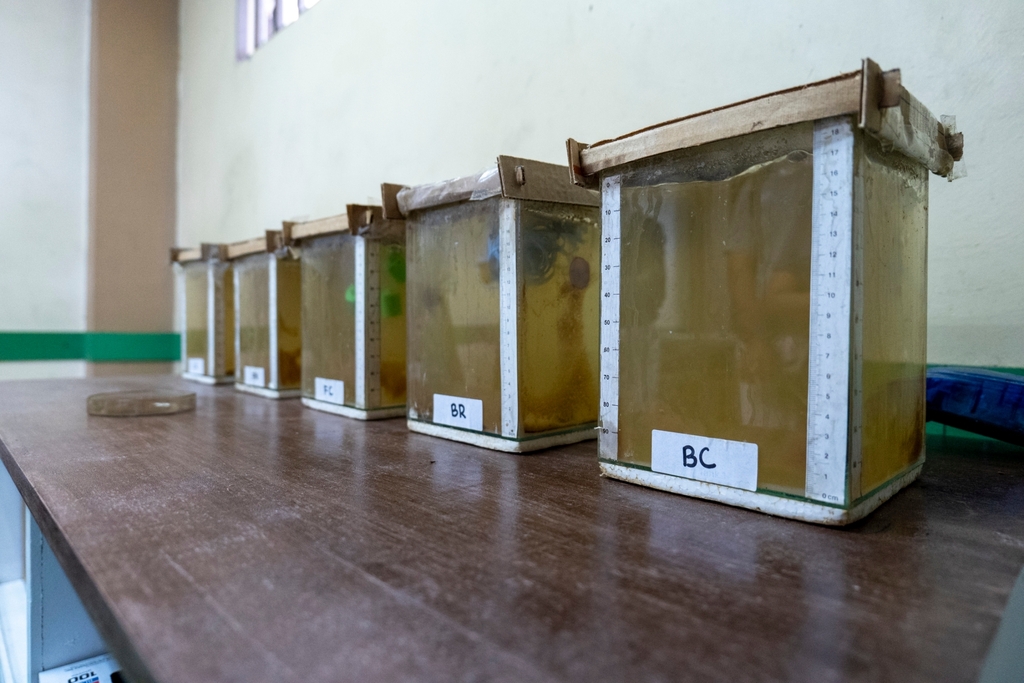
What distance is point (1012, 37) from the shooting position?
0.75 m

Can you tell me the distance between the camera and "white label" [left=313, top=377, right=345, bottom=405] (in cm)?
108

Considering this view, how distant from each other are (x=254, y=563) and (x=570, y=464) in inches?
15.2

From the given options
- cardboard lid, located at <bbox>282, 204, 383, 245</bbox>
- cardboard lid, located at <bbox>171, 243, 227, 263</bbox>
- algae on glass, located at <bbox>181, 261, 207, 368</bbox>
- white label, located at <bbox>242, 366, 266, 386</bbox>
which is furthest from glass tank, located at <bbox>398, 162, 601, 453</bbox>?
algae on glass, located at <bbox>181, 261, 207, 368</bbox>

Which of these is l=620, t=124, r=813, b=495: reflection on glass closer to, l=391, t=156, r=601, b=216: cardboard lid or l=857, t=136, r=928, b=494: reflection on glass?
l=857, t=136, r=928, b=494: reflection on glass

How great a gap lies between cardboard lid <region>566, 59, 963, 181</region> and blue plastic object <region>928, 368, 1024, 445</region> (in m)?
0.23

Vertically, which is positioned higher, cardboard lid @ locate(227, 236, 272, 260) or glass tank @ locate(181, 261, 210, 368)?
cardboard lid @ locate(227, 236, 272, 260)

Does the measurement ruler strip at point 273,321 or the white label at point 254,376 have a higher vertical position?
the measurement ruler strip at point 273,321

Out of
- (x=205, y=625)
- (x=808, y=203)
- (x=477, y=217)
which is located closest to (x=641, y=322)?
(x=808, y=203)

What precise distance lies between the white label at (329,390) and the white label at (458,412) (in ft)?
0.87

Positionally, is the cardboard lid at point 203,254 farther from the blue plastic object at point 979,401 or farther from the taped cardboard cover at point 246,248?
the blue plastic object at point 979,401

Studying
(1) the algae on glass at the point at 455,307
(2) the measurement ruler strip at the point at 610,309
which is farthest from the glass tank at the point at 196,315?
(2) the measurement ruler strip at the point at 610,309

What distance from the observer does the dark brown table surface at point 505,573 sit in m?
0.31

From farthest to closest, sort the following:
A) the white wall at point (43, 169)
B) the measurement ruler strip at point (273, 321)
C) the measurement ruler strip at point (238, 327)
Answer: the white wall at point (43, 169) → the measurement ruler strip at point (238, 327) → the measurement ruler strip at point (273, 321)

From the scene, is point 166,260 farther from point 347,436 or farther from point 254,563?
point 254,563
